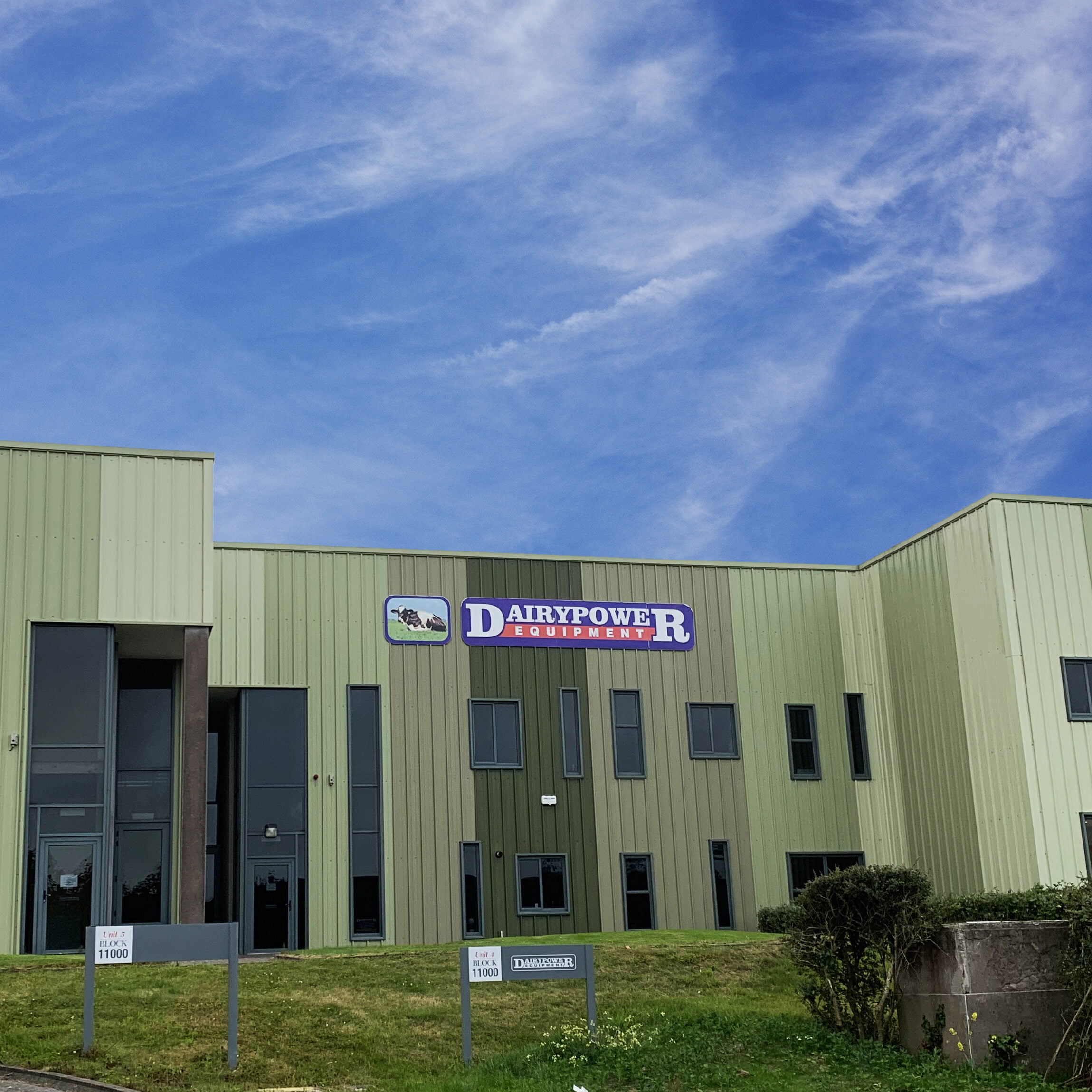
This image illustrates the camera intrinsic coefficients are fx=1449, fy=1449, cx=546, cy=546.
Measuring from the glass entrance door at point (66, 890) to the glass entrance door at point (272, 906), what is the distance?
3.54 meters

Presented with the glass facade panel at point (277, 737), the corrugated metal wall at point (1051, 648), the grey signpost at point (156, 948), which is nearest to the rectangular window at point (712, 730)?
the corrugated metal wall at point (1051, 648)

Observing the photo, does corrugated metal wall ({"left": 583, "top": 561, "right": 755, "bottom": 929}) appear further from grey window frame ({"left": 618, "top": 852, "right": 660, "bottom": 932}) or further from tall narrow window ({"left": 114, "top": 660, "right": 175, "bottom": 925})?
tall narrow window ({"left": 114, "top": 660, "right": 175, "bottom": 925})

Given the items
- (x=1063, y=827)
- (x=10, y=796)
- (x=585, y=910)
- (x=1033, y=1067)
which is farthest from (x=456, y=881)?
(x=1033, y=1067)

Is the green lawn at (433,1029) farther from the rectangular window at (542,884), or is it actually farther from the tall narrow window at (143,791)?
the rectangular window at (542,884)

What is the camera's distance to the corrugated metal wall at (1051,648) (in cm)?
2542

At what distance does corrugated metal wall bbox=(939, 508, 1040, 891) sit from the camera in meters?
25.8

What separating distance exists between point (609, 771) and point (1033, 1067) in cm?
1638

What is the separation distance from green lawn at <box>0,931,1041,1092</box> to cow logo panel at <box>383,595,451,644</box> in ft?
27.6

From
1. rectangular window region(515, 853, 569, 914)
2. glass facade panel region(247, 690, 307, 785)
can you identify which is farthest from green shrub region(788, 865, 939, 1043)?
glass facade panel region(247, 690, 307, 785)

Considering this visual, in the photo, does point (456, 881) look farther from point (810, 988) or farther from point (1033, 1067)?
point (1033, 1067)

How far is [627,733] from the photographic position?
2952 centimetres

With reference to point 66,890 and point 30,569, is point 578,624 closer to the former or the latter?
point 30,569

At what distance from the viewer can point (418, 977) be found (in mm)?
19219

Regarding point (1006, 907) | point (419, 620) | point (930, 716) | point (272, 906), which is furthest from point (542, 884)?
point (1006, 907)
